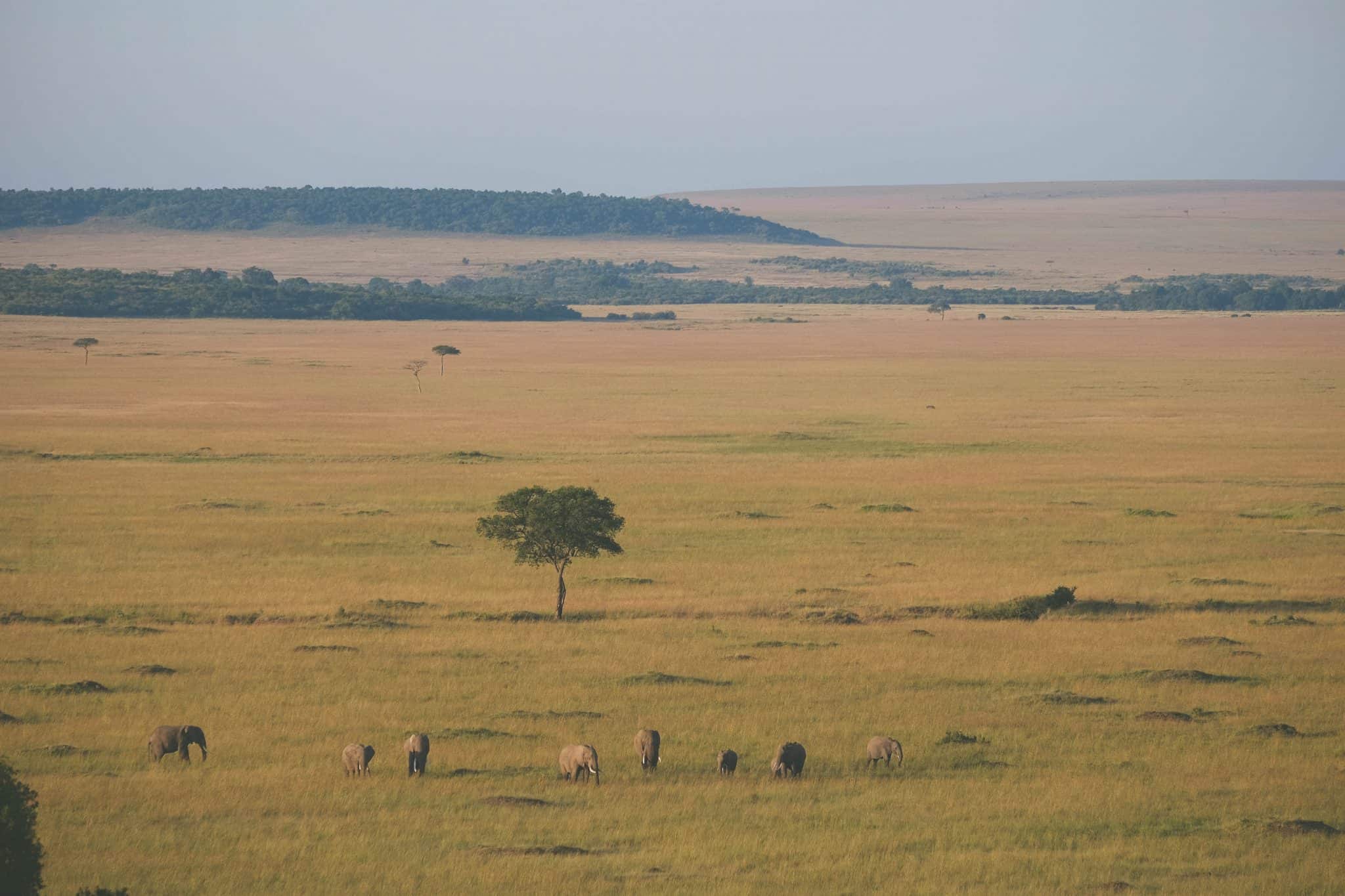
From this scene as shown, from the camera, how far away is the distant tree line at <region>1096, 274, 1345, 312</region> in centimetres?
16188

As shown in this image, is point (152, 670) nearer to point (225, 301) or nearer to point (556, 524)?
point (556, 524)

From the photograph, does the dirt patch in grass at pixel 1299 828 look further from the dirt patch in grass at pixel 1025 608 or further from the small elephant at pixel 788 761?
the dirt patch in grass at pixel 1025 608

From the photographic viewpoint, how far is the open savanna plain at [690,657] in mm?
14859

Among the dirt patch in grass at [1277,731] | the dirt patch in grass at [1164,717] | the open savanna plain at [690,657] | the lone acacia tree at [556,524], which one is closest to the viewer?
the open savanna plain at [690,657]

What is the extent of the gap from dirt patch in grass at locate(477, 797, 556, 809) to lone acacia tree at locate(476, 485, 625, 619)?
11599 mm

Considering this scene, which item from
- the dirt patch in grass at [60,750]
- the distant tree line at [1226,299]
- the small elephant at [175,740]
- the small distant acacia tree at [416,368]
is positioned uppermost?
the distant tree line at [1226,299]

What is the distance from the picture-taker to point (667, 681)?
22.1 metres

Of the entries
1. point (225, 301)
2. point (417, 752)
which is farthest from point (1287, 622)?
point (225, 301)

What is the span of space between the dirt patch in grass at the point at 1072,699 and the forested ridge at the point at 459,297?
4730 inches

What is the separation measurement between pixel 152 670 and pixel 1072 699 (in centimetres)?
1282

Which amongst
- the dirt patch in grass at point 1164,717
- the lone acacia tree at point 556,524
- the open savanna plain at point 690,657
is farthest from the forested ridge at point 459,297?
the dirt patch in grass at point 1164,717

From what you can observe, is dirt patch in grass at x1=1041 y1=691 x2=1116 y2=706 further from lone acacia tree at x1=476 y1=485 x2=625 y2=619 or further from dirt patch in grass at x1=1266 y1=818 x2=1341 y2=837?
lone acacia tree at x1=476 y1=485 x2=625 y2=619

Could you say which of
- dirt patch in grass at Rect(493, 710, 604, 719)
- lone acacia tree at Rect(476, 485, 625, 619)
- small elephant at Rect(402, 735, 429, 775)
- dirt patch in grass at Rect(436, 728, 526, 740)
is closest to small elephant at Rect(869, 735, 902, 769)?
dirt patch in grass at Rect(493, 710, 604, 719)

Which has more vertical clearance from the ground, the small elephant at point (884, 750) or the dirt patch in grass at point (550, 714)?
the small elephant at point (884, 750)
